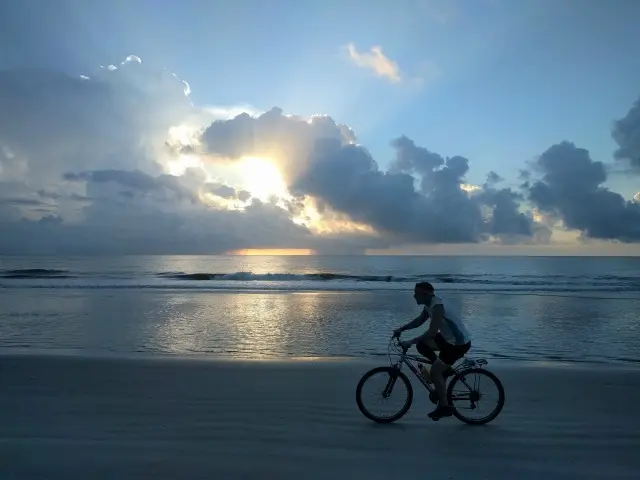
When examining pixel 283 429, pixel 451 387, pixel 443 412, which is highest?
pixel 451 387

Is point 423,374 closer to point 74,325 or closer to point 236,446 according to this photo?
point 236,446

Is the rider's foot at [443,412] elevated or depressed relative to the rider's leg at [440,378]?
depressed

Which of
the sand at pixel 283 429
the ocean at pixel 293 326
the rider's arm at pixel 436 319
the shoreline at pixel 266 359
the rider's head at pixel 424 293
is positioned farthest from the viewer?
the ocean at pixel 293 326

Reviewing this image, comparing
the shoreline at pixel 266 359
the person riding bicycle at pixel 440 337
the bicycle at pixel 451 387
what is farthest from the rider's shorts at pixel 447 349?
the shoreline at pixel 266 359

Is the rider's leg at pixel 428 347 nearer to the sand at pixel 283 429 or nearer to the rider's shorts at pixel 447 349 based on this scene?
the rider's shorts at pixel 447 349

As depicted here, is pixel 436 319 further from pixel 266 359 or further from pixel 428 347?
pixel 266 359

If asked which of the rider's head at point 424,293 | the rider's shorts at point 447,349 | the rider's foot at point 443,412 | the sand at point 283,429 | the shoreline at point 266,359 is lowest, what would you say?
A: the sand at point 283,429

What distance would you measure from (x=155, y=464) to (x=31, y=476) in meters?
1.20

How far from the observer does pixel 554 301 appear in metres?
27.0


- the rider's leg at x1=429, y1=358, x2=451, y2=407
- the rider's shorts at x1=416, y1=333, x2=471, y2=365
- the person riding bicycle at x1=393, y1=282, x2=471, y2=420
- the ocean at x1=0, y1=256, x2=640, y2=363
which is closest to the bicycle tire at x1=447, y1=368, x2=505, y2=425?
the rider's leg at x1=429, y1=358, x2=451, y2=407

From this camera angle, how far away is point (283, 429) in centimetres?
653

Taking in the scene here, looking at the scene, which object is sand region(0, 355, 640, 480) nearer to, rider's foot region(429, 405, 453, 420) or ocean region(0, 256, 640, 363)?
rider's foot region(429, 405, 453, 420)

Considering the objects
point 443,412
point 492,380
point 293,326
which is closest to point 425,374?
point 443,412

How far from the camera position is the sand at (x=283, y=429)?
206 inches
